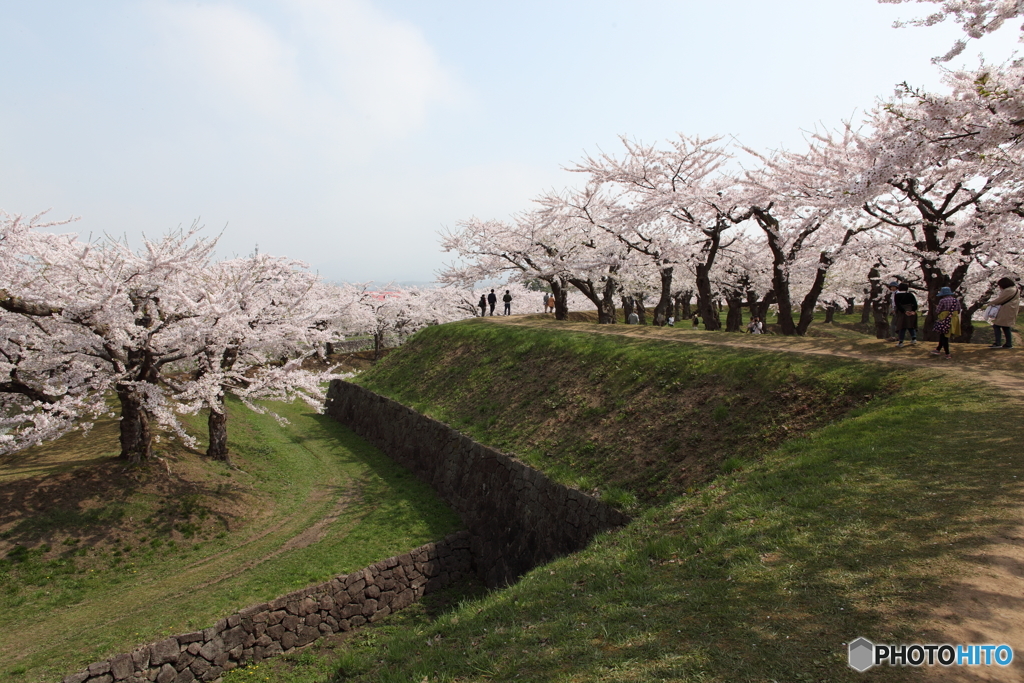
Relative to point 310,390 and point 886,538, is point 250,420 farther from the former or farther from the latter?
point 886,538

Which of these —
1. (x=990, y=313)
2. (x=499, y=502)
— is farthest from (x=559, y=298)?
(x=990, y=313)

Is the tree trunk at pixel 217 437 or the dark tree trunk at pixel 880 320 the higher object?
the dark tree trunk at pixel 880 320

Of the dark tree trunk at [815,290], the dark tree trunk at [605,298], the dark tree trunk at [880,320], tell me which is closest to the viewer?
the dark tree trunk at [815,290]

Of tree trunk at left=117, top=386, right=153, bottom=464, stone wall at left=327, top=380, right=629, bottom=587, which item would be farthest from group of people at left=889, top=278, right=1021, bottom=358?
tree trunk at left=117, top=386, right=153, bottom=464

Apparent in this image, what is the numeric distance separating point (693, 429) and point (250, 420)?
68.3ft

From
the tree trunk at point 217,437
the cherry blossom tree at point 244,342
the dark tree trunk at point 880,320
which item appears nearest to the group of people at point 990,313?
the dark tree trunk at point 880,320

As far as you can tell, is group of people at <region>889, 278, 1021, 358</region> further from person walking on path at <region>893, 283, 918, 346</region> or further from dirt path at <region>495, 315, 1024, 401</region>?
dirt path at <region>495, 315, 1024, 401</region>

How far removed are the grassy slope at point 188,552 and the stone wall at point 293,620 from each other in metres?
0.35

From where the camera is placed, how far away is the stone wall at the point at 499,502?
12.8m

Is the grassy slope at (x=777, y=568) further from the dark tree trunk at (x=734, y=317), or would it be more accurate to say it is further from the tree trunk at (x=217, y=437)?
the dark tree trunk at (x=734, y=317)

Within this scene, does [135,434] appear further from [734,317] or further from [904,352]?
[734,317]

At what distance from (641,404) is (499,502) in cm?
500

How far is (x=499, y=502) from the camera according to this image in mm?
15586

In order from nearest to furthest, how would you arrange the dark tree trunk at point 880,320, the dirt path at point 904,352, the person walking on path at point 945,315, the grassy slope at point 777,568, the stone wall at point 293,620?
the grassy slope at point 777,568 → the stone wall at point 293,620 → the dirt path at point 904,352 → the person walking on path at point 945,315 → the dark tree trunk at point 880,320
